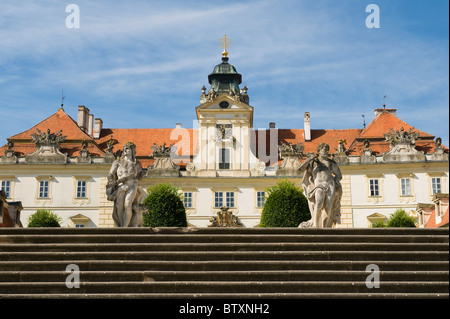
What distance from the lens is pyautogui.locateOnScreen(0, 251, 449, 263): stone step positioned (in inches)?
609

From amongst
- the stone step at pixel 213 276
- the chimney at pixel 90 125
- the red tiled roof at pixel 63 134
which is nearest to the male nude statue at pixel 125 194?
the stone step at pixel 213 276

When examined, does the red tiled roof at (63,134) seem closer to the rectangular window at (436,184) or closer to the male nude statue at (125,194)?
the rectangular window at (436,184)

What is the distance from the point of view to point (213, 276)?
14.8 meters

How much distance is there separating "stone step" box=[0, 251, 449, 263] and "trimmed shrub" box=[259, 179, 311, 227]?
19.6 metres

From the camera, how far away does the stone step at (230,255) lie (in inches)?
609

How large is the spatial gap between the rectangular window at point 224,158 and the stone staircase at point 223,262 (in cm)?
3423

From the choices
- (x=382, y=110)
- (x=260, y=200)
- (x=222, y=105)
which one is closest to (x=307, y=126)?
(x=382, y=110)

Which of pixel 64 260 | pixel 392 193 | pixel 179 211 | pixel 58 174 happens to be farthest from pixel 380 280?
pixel 58 174

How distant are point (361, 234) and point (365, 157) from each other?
108 ft

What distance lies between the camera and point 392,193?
4772 centimetres

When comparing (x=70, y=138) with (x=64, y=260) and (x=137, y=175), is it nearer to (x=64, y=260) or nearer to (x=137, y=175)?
(x=137, y=175)

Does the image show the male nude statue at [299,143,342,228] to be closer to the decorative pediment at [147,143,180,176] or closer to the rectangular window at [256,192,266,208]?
the rectangular window at [256,192,266,208]

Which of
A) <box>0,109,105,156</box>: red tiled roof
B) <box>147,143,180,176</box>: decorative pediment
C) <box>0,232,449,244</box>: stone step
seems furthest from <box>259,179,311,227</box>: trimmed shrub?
<box>0,232,449,244</box>: stone step

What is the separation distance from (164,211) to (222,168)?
1440 centimetres
